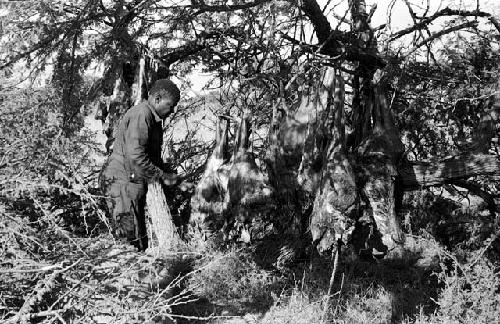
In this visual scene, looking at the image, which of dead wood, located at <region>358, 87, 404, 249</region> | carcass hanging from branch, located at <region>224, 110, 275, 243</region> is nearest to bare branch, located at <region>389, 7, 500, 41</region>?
dead wood, located at <region>358, 87, 404, 249</region>

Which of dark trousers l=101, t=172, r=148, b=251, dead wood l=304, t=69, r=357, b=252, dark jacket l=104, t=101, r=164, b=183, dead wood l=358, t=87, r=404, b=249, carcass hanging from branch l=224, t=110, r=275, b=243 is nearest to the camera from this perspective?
dark jacket l=104, t=101, r=164, b=183

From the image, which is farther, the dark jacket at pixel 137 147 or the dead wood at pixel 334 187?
the dead wood at pixel 334 187

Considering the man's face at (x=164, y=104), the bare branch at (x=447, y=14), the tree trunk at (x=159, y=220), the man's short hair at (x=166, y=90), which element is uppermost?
the bare branch at (x=447, y=14)

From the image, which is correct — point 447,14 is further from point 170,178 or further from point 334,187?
point 170,178

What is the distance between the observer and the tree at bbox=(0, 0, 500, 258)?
585 centimetres

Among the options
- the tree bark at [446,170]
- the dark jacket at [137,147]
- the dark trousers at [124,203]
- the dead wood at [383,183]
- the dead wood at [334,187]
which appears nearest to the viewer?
the dark jacket at [137,147]

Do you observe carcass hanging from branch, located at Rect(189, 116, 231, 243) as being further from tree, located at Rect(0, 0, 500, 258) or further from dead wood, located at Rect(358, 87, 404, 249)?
dead wood, located at Rect(358, 87, 404, 249)

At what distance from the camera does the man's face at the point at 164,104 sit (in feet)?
17.5

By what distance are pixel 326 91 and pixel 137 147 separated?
207cm

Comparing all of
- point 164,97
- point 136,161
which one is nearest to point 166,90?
point 164,97

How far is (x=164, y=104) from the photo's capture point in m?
5.34

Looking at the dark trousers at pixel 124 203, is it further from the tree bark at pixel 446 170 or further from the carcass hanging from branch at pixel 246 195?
the tree bark at pixel 446 170

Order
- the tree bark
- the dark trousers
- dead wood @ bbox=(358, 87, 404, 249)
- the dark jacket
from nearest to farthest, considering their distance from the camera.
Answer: the dark jacket
the dark trousers
the tree bark
dead wood @ bbox=(358, 87, 404, 249)

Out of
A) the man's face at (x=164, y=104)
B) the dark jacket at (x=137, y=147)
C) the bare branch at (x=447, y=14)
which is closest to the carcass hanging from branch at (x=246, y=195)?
the dark jacket at (x=137, y=147)
